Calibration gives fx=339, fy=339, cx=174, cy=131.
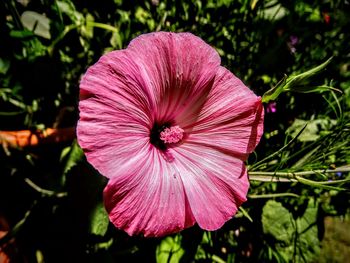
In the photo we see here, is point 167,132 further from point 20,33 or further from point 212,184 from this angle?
point 20,33

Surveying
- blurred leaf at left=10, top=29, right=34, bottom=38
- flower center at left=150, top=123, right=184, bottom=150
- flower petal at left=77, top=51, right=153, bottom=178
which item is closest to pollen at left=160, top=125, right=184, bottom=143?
flower center at left=150, top=123, right=184, bottom=150

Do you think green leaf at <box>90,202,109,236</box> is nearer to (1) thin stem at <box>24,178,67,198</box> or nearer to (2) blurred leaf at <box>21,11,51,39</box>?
(1) thin stem at <box>24,178,67,198</box>

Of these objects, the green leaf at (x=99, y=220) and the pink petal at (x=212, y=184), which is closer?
the pink petal at (x=212, y=184)

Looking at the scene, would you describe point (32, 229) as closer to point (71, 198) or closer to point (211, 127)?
point (71, 198)

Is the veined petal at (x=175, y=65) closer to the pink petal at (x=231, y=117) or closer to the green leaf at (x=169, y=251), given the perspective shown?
the pink petal at (x=231, y=117)

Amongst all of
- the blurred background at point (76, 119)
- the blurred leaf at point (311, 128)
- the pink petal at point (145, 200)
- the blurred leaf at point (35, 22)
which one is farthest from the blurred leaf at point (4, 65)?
the blurred leaf at point (311, 128)

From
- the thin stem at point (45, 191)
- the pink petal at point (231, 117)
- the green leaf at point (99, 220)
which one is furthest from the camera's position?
the thin stem at point (45, 191)

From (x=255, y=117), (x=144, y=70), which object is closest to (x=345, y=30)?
(x=255, y=117)

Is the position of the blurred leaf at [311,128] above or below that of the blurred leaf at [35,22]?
below
